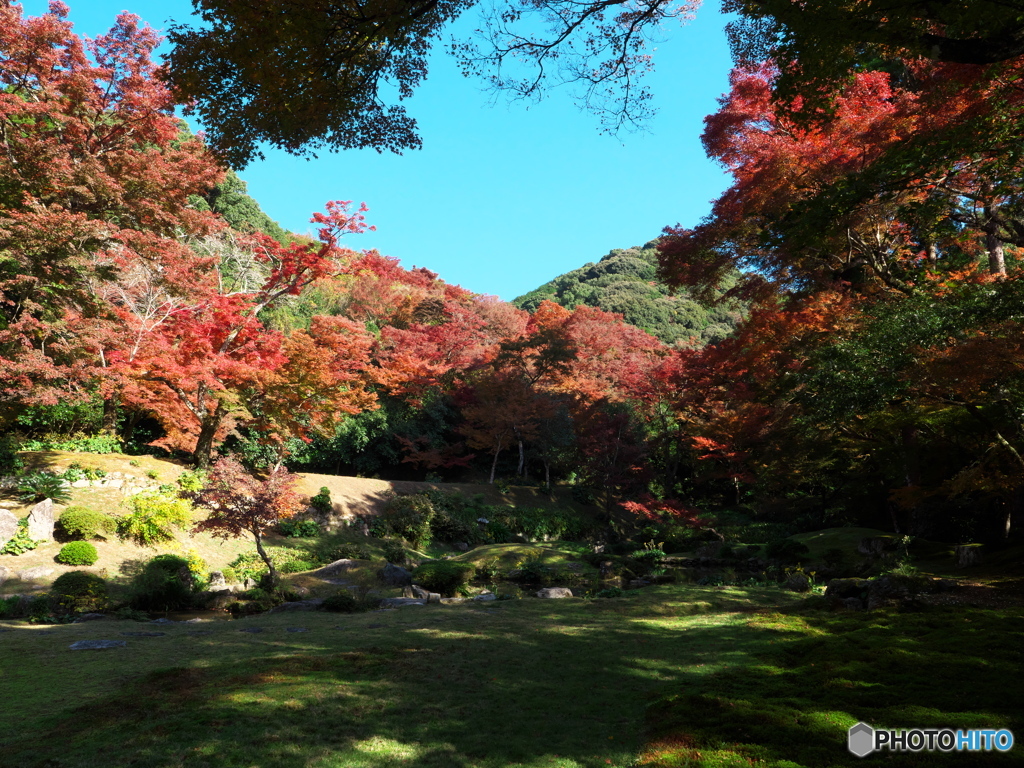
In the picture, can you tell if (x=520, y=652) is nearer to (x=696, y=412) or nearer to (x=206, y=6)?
(x=206, y=6)

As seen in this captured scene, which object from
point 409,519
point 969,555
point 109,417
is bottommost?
point 409,519

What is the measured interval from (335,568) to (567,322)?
1704 centimetres

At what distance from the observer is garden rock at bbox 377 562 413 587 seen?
1071 cm

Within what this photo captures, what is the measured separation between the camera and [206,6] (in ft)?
14.0

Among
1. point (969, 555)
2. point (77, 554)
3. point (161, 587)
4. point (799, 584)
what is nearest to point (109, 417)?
point (77, 554)

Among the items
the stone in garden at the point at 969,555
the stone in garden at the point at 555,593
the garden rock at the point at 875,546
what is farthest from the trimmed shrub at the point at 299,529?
the stone in garden at the point at 969,555

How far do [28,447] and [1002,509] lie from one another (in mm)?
21269

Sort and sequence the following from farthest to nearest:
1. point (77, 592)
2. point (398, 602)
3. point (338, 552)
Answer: point (338, 552) → point (398, 602) → point (77, 592)

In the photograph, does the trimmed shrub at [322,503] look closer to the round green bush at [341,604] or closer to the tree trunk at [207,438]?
the tree trunk at [207,438]

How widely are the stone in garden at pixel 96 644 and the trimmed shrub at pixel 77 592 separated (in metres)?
3.29

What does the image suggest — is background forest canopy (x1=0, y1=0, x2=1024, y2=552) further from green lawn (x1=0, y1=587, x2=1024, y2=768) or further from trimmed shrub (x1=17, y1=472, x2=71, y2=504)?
green lawn (x1=0, y1=587, x2=1024, y2=768)

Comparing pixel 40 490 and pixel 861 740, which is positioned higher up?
pixel 40 490

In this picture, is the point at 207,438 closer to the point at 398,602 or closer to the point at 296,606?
the point at 296,606

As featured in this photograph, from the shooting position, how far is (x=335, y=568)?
11.3 meters
